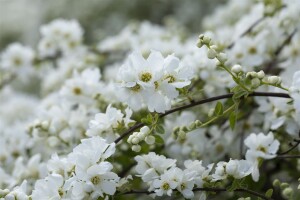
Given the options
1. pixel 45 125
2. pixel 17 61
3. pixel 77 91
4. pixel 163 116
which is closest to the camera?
pixel 163 116

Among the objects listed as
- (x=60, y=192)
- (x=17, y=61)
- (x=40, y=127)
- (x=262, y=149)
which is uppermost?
(x=17, y=61)

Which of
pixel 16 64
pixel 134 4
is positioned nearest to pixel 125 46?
pixel 16 64

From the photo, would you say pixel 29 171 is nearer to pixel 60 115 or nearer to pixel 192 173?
pixel 60 115

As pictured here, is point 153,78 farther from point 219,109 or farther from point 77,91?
point 77,91

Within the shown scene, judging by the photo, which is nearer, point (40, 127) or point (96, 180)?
point (96, 180)

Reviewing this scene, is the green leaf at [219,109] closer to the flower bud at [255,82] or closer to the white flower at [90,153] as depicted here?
the flower bud at [255,82]

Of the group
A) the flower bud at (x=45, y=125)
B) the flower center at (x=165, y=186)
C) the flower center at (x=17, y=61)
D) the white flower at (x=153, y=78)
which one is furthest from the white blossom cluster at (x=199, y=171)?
the flower center at (x=17, y=61)

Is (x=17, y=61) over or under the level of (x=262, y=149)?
over

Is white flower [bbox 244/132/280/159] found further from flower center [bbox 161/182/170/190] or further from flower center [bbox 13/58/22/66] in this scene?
flower center [bbox 13/58/22/66]

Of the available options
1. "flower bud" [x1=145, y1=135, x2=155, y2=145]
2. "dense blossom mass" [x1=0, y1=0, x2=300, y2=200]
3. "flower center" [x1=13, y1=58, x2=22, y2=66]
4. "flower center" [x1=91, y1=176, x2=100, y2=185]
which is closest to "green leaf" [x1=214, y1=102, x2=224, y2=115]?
"dense blossom mass" [x1=0, y1=0, x2=300, y2=200]

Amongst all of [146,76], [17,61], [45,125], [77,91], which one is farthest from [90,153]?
[17,61]

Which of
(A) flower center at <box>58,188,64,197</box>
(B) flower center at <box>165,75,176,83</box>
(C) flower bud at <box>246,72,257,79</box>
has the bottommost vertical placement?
(A) flower center at <box>58,188,64,197</box>
